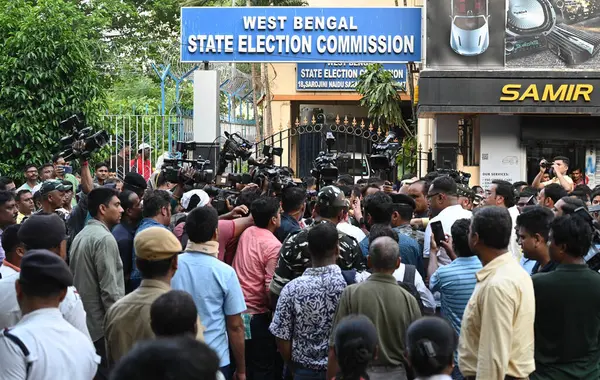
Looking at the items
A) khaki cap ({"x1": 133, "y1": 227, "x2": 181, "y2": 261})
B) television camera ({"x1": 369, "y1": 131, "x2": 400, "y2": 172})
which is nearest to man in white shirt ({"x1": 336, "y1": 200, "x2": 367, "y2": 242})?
khaki cap ({"x1": 133, "y1": 227, "x2": 181, "y2": 261})

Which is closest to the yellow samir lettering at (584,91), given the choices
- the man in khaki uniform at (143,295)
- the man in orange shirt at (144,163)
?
the man in orange shirt at (144,163)

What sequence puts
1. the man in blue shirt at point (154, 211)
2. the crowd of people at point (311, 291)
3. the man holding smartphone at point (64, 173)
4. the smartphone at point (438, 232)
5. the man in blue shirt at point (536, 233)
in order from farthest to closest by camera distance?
1. the man holding smartphone at point (64, 173)
2. the man in blue shirt at point (154, 211)
3. the smartphone at point (438, 232)
4. the man in blue shirt at point (536, 233)
5. the crowd of people at point (311, 291)

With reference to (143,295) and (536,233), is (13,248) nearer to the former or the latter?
(143,295)

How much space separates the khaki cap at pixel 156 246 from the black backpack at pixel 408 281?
1426 mm

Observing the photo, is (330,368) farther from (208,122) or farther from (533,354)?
(208,122)

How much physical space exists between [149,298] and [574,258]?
95.7 inches

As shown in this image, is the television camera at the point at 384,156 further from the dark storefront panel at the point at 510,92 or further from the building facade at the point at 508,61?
the building facade at the point at 508,61

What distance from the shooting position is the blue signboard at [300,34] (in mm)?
18359

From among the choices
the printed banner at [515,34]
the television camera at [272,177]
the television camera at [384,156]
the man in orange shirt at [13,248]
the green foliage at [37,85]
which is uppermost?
the printed banner at [515,34]

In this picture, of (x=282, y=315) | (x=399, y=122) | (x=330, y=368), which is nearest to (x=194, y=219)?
(x=282, y=315)

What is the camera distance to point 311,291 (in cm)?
595

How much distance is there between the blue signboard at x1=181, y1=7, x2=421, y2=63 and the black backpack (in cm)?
1222

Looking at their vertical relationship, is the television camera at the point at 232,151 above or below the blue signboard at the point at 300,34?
below

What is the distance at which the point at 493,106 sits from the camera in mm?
18219
